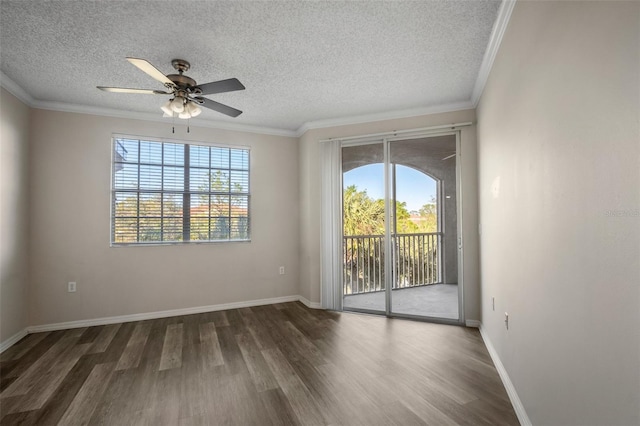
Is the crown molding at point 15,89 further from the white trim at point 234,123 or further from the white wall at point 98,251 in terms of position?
the white wall at point 98,251

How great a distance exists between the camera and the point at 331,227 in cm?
418

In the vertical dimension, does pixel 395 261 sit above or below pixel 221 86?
below

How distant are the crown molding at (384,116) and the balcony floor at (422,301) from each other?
2.20 m

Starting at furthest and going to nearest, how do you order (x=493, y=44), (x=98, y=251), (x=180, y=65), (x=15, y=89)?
(x=98, y=251), (x=15, y=89), (x=180, y=65), (x=493, y=44)

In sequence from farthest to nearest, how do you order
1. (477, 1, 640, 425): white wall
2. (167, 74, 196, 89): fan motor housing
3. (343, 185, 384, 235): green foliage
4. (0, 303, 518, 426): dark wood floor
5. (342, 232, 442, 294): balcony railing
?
1. (343, 185, 384, 235): green foliage
2. (342, 232, 442, 294): balcony railing
3. (167, 74, 196, 89): fan motor housing
4. (0, 303, 518, 426): dark wood floor
5. (477, 1, 640, 425): white wall

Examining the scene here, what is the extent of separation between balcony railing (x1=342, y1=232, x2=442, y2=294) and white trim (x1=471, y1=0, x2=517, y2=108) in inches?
A: 68.8

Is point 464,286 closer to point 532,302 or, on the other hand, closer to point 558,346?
point 532,302

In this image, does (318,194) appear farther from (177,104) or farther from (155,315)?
(155,315)

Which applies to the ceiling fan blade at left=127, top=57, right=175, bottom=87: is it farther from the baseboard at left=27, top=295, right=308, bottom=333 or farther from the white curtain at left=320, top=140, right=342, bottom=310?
the baseboard at left=27, top=295, right=308, bottom=333

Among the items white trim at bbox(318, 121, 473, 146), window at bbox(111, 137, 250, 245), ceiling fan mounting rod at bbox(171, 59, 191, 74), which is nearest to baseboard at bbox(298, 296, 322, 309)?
window at bbox(111, 137, 250, 245)

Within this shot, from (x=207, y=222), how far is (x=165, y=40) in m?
2.49

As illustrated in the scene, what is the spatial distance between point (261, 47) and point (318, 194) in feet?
7.43

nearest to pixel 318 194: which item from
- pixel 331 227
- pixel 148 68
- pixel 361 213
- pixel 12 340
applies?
pixel 331 227

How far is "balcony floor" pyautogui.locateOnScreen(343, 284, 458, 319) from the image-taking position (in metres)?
3.65
